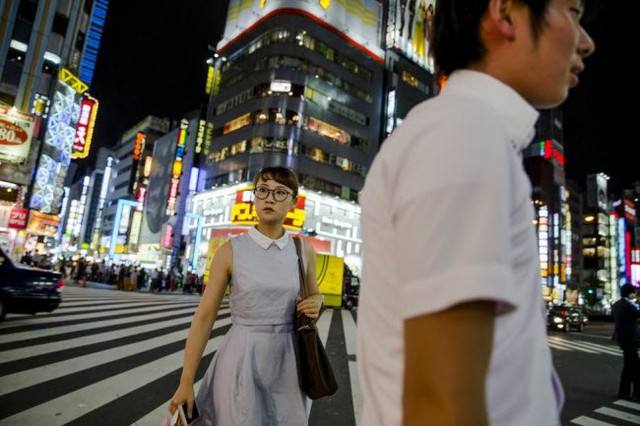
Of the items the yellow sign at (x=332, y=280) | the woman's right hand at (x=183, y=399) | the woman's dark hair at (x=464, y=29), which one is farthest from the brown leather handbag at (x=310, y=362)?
the yellow sign at (x=332, y=280)

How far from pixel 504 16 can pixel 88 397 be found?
531cm

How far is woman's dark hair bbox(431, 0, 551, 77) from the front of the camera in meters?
0.79

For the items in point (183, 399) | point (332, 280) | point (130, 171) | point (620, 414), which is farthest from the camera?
point (130, 171)

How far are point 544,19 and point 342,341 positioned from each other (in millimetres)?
9414

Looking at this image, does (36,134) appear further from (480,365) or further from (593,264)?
(593,264)

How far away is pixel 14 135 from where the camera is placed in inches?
818

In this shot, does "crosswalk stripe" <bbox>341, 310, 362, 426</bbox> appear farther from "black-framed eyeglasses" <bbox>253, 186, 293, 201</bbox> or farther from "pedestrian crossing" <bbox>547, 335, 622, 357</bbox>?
"pedestrian crossing" <bbox>547, 335, 622, 357</bbox>

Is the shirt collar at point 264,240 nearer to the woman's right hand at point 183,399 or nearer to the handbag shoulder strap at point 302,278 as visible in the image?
the handbag shoulder strap at point 302,278

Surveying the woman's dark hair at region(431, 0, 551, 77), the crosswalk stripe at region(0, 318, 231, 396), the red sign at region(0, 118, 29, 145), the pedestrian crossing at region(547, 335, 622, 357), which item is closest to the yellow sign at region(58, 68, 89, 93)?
the red sign at region(0, 118, 29, 145)

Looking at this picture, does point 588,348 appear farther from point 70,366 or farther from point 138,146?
point 138,146

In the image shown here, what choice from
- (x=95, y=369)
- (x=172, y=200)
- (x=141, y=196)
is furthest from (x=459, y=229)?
(x=141, y=196)

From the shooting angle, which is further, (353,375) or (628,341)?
(628,341)

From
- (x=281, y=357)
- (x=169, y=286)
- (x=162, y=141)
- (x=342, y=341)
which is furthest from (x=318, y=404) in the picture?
(x=162, y=141)

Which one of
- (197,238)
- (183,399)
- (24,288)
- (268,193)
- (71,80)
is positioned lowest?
(24,288)
